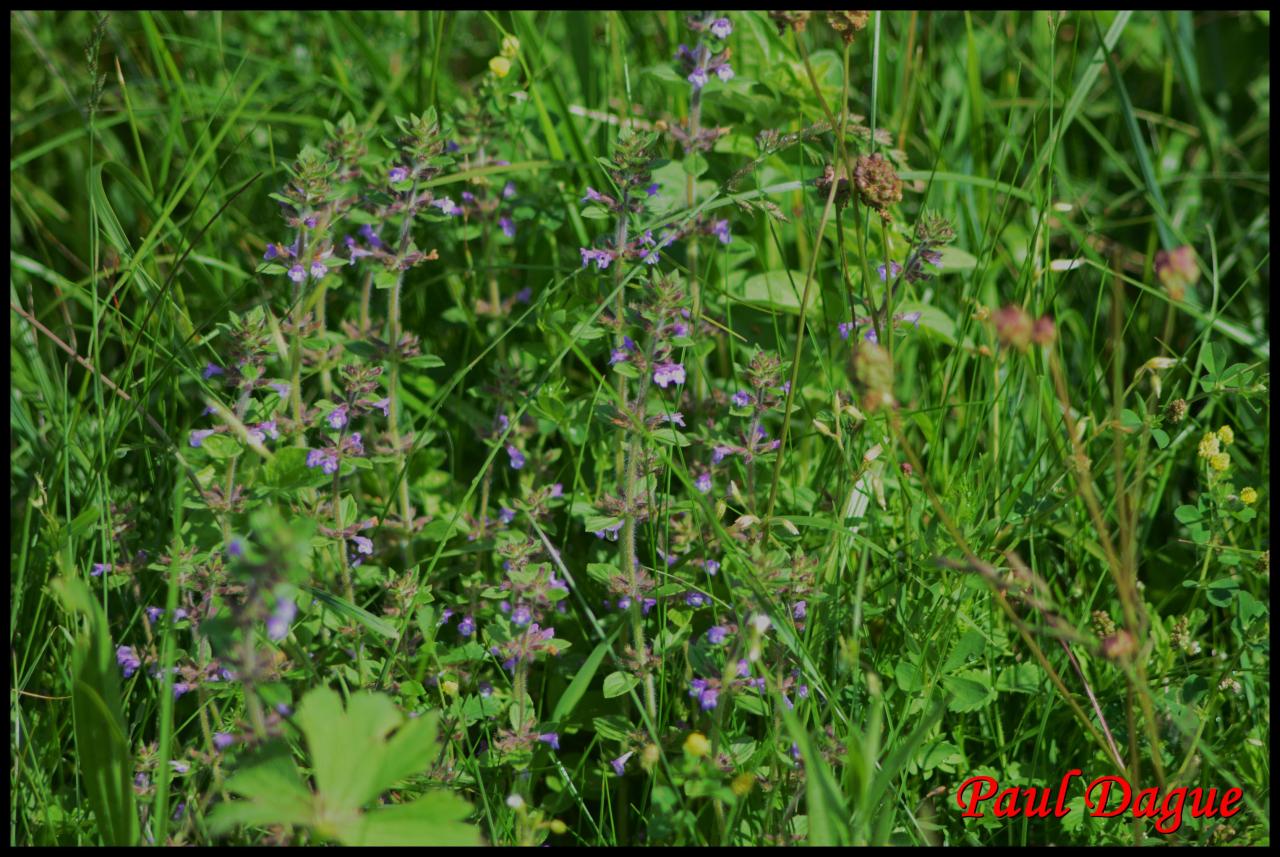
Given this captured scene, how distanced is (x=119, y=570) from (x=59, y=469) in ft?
0.87

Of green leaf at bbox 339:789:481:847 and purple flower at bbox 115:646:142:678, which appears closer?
green leaf at bbox 339:789:481:847

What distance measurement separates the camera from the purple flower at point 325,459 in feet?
7.70

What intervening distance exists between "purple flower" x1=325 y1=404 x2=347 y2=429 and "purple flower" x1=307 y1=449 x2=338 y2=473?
6 cm

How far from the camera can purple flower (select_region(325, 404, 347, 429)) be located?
2.37 metres

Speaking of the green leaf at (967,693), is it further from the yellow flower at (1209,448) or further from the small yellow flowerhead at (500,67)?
the small yellow flowerhead at (500,67)

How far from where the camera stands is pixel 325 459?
236 cm

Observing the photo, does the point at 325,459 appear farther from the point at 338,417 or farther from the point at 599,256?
the point at 599,256

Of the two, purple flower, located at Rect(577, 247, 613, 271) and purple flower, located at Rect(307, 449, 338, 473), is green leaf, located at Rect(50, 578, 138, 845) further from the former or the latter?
purple flower, located at Rect(577, 247, 613, 271)

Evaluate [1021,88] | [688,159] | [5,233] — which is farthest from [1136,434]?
[5,233]

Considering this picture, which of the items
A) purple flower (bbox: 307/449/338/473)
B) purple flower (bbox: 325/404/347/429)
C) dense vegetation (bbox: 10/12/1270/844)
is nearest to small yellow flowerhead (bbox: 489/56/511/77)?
dense vegetation (bbox: 10/12/1270/844)

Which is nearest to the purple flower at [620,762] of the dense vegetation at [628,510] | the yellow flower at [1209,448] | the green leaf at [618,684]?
the dense vegetation at [628,510]

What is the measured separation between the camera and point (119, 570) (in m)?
2.46

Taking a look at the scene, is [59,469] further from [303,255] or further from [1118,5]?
[1118,5]

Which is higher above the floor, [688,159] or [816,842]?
[688,159]
